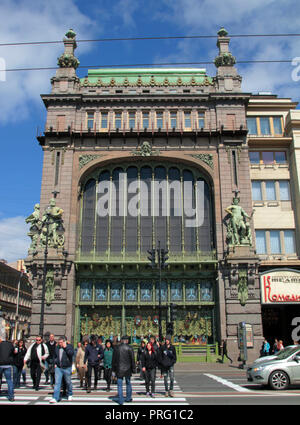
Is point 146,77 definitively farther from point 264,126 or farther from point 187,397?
point 187,397

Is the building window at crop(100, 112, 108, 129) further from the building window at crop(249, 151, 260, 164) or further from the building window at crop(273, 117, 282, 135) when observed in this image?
the building window at crop(273, 117, 282, 135)

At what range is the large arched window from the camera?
33.0 metres

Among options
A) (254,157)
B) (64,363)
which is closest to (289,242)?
(254,157)

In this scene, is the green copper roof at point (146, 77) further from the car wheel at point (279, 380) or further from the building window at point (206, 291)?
the car wheel at point (279, 380)

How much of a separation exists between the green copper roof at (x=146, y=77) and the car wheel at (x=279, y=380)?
91.3 feet

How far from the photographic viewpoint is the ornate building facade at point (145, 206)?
30453 mm

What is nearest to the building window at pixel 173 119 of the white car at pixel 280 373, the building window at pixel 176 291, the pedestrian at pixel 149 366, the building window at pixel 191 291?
the building window at pixel 176 291

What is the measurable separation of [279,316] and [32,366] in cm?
2506

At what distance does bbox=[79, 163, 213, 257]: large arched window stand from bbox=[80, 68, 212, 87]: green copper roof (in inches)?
314

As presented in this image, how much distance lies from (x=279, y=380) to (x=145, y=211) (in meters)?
21.0

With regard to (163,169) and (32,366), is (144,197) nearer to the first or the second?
(163,169)

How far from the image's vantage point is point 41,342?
15.1 meters

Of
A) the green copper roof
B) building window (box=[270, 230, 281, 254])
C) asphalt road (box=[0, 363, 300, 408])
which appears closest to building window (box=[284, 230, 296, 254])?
building window (box=[270, 230, 281, 254])
